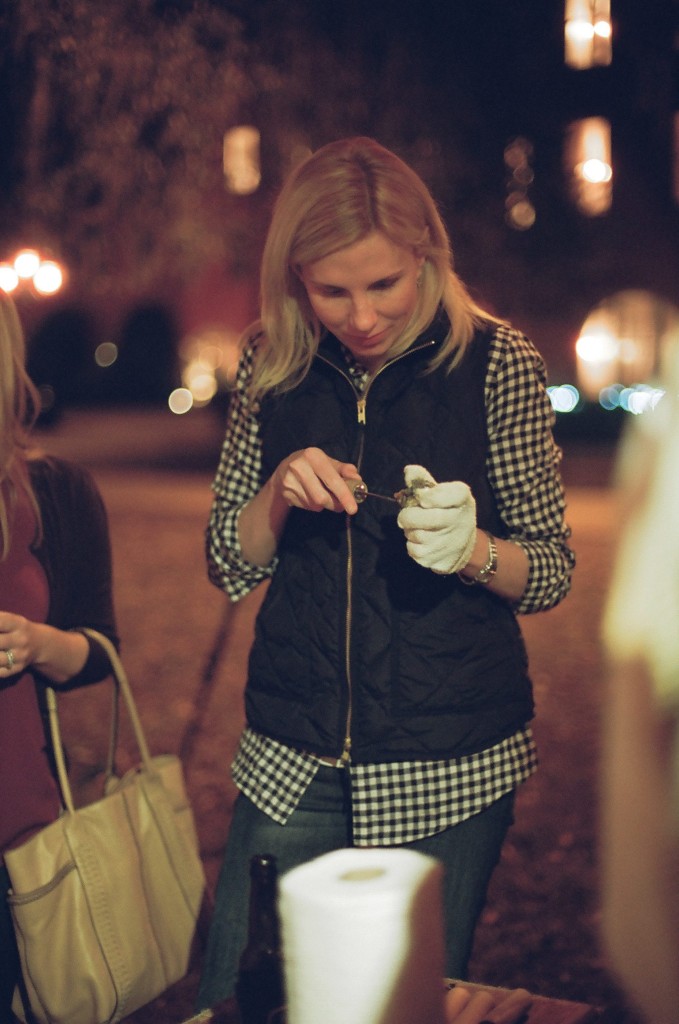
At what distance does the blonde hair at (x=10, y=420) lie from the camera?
2.50 meters

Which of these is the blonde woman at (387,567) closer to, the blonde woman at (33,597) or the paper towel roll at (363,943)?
the blonde woman at (33,597)

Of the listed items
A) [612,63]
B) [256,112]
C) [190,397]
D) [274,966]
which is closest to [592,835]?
[274,966]

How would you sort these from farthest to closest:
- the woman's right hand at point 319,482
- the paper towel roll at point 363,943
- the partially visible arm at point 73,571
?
the partially visible arm at point 73,571 < the woman's right hand at point 319,482 < the paper towel roll at point 363,943

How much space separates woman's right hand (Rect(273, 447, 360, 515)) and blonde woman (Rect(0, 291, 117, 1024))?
58cm

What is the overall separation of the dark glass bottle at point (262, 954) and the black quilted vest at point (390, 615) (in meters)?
0.44

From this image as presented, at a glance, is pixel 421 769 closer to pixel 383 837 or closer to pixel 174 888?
pixel 383 837

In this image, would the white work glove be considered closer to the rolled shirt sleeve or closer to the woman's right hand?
the woman's right hand

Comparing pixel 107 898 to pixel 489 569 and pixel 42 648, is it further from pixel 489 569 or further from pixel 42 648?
pixel 489 569

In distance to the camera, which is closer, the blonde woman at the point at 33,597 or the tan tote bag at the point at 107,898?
the tan tote bag at the point at 107,898

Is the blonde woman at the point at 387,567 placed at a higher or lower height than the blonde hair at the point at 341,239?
lower

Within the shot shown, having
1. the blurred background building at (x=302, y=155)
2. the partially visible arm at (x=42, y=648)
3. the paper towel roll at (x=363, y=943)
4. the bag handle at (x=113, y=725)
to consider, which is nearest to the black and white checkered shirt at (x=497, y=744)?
the bag handle at (x=113, y=725)

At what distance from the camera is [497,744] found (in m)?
2.40

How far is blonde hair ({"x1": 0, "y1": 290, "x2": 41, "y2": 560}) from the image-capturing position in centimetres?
250

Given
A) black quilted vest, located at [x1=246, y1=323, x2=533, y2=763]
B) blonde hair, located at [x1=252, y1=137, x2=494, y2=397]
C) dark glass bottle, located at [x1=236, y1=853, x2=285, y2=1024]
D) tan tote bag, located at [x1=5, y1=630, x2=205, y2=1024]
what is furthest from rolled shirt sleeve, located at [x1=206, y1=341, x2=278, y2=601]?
dark glass bottle, located at [x1=236, y1=853, x2=285, y2=1024]
